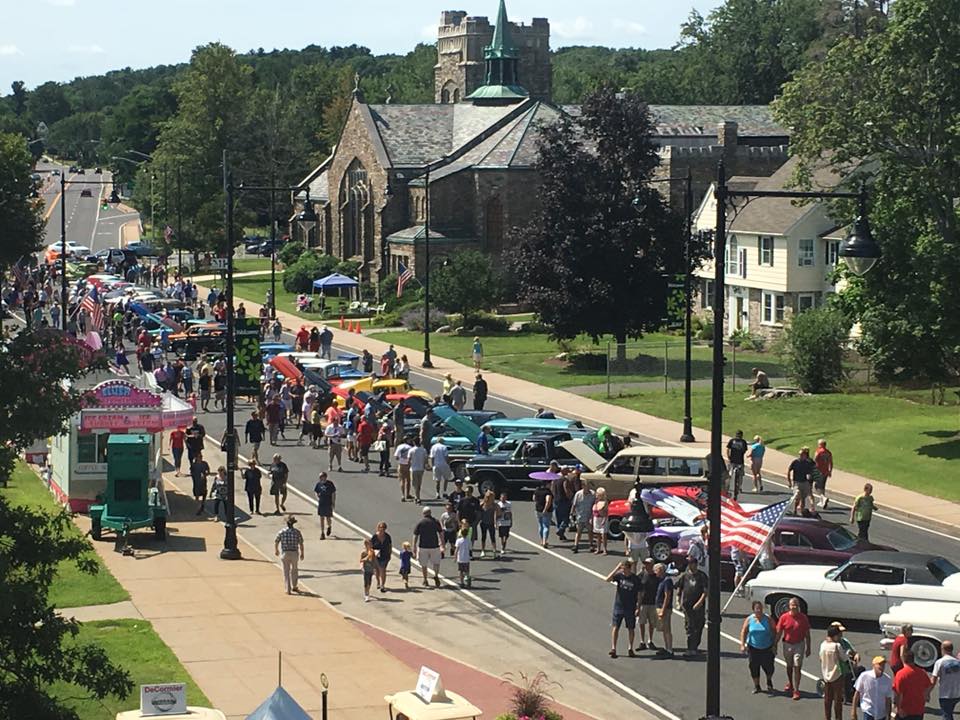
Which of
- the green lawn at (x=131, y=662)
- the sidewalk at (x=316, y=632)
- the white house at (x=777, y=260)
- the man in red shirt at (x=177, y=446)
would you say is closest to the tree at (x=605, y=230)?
the white house at (x=777, y=260)

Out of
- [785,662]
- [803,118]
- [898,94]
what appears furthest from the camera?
[803,118]

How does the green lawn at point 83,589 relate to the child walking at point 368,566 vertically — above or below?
below

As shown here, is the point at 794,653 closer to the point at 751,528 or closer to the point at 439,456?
the point at 751,528

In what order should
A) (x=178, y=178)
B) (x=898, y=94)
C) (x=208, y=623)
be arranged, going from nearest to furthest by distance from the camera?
(x=208, y=623), (x=898, y=94), (x=178, y=178)

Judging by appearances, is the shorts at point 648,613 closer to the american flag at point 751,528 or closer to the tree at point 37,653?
the american flag at point 751,528

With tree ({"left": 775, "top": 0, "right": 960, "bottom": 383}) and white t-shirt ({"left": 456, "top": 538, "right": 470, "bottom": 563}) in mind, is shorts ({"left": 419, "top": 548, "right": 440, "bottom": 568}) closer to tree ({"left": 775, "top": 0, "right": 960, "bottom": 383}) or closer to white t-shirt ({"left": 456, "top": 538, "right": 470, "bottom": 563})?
white t-shirt ({"left": 456, "top": 538, "right": 470, "bottom": 563})

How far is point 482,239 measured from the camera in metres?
87.2

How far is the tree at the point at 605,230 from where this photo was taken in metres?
58.8

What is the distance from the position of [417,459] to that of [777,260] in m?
34.4

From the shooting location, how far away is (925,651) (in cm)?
2380

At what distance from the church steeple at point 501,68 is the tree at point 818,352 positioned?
190 ft

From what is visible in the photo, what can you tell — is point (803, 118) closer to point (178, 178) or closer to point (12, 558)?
point (12, 558)

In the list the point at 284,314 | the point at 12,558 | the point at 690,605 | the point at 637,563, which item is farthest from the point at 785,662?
the point at 284,314

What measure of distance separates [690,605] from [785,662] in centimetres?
193
